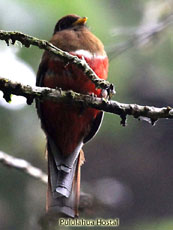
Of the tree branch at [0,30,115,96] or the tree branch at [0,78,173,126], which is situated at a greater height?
the tree branch at [0,30,115,96]

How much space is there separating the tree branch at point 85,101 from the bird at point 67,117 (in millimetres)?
493

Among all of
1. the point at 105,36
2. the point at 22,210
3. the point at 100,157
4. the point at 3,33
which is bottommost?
the point at 22,210

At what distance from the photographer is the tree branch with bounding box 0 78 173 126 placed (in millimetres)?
2848

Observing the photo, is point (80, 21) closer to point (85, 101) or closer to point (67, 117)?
point (67, 117)

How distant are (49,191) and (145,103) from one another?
7.42 feet

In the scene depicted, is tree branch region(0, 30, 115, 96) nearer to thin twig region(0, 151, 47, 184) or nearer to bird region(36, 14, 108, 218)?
bird region(36, 14, 108, 218)

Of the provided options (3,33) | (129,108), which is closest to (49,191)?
(129,108)

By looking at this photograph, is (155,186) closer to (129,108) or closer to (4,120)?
(4,120)

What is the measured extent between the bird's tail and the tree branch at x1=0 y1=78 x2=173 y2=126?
738mm

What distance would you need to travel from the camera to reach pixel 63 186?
363cm

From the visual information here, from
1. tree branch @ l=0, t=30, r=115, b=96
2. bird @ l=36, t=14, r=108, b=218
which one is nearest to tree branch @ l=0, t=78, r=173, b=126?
tree branch @ l=0, t=30, r=115, b=96

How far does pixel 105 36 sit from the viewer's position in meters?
5.03

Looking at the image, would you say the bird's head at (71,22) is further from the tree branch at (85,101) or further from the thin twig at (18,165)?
the tree branch at (85,101)

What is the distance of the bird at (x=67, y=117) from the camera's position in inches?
140
